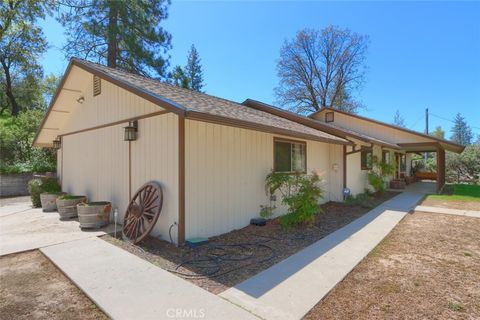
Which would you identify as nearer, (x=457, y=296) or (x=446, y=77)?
(x=457, y=296)

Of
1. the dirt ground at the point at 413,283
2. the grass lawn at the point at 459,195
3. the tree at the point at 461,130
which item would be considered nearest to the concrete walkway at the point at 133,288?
the dirt ground at the point at 413,283

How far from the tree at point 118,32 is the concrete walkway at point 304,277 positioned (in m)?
15.6

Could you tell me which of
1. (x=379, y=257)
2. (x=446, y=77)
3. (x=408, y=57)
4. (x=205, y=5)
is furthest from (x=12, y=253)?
(x=446, y=77)

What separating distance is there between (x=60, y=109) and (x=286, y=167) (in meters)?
7.96

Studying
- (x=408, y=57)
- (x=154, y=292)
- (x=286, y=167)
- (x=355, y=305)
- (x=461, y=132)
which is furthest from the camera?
(x=461, y=132)

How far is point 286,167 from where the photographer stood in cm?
827

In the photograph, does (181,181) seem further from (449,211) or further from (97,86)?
(449,211)

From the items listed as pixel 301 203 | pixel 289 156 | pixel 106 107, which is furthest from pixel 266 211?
pixel 106 107

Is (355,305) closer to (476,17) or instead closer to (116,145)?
(116,145)

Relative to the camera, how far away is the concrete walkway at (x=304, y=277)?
3.05m

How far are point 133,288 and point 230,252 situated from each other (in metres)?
1.91

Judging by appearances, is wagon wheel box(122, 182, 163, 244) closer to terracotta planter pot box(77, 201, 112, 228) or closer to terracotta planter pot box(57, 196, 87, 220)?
terracotta planter pot box(77, 201, 112, 228)

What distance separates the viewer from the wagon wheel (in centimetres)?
543

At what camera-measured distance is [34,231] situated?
247 inches
